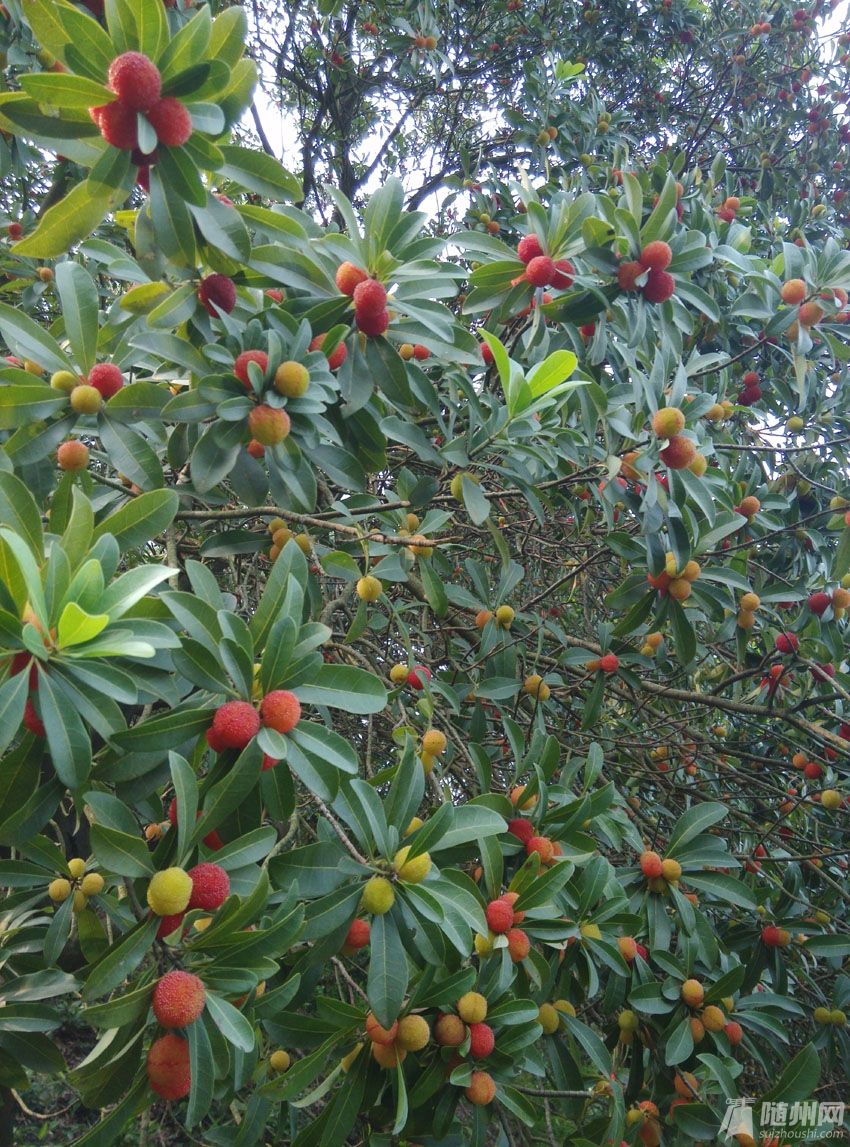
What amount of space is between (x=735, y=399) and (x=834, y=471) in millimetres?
405

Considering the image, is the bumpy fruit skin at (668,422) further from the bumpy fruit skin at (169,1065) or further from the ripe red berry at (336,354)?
the bumpy fruit skin at (169,1065)

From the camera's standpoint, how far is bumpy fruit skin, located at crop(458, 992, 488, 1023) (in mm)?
1137

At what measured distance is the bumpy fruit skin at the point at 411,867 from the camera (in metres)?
1.04

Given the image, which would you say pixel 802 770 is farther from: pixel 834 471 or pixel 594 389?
pixel 594 389

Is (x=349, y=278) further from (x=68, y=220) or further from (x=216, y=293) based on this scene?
(x=68, y=220)

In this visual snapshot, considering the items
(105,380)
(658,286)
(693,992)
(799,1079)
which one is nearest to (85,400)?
(105,380)

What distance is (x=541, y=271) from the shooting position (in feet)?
5.54

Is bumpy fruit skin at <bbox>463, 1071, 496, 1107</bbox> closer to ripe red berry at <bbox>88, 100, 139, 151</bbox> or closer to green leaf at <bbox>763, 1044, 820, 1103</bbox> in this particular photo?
green leaf at <bbox>763, 1044, 820, 1103</bbox>

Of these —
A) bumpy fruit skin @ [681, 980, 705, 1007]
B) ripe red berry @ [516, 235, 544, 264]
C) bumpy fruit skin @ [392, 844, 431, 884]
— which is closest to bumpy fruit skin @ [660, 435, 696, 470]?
ripe red berry @ [516, 235, 544, 264]

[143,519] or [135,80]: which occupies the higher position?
[135,80]

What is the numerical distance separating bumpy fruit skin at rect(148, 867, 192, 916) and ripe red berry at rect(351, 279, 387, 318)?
3.10ft

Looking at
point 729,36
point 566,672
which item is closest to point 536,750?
point 566,672

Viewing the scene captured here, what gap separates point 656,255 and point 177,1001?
1.61 metres

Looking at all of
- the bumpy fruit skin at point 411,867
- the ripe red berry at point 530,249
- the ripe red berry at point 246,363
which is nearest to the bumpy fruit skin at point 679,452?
the ripe red berry at point 530,249
